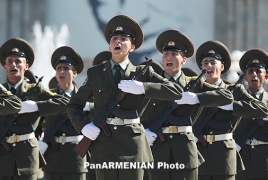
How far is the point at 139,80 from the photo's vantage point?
6.49m

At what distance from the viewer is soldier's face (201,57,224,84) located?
27.0 ft

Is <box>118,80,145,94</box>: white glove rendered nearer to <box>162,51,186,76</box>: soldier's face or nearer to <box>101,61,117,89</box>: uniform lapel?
<box>101,61,117,89</box>: uniform lapel

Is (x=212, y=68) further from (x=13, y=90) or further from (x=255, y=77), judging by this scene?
(x=13, y=90)

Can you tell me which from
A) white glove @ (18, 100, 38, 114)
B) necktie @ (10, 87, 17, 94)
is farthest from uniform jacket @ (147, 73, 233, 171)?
necktie @ (10, 87, 17, 94)

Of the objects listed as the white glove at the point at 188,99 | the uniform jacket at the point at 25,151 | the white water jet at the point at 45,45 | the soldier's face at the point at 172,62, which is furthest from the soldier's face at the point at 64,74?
the white water jet at the point at 45,45

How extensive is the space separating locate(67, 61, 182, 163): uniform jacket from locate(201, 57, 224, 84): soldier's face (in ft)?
5.81

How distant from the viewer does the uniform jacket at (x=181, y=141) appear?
7.30 m

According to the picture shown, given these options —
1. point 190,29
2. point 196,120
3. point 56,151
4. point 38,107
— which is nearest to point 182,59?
point 196,120

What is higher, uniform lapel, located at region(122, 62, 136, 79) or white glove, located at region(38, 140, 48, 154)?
uniform lapel, located at region(122, 62, 136, 79)

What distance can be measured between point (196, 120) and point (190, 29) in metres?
18.7

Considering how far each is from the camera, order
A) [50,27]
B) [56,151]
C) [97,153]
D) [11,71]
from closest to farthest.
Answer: [97,153]
[11,71]
[56,151]
[50,27]

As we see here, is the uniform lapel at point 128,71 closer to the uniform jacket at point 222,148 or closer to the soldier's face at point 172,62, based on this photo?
the soldier's face at point 172,62

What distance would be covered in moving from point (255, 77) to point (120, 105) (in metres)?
3.38

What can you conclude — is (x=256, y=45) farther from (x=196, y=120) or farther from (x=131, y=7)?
(x=196, y=120)
